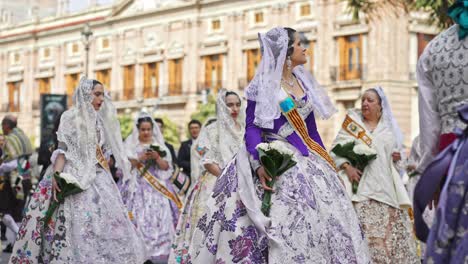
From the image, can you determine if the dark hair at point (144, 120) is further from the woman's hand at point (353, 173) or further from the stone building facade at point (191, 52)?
the stone building facade at point (191, 52)

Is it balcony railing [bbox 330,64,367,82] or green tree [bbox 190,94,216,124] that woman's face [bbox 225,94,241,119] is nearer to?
balcony railing [bbox 330,64,367,82]

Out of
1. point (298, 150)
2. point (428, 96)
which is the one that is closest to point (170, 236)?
point (298, 150)

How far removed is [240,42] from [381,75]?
8764mm

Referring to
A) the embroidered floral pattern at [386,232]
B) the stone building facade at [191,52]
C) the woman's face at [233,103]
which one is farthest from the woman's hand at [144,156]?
the stone building facade at [191,52]

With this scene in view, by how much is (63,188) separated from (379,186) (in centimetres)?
Answer: 271

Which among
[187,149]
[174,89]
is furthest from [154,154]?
[174,89]

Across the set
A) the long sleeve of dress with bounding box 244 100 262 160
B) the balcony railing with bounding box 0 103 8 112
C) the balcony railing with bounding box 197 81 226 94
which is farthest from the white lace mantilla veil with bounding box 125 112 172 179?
the balcony railing with bounding box 0 103 8 112

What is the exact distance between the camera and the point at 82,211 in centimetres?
875

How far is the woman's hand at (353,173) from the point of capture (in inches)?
376

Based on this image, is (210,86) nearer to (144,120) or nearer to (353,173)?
(144,120)

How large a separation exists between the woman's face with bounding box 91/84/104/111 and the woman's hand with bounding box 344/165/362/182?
220 cm

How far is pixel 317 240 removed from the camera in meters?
6.54

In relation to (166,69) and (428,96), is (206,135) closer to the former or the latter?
(428,96)

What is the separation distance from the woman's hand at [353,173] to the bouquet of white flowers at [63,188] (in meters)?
2.36
